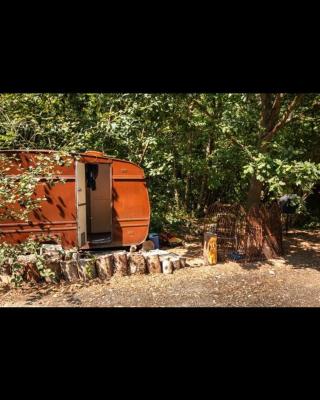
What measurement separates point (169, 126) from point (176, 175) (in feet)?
13.6

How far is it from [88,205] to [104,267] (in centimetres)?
338

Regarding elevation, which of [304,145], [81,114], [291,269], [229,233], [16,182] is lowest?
[291,269]

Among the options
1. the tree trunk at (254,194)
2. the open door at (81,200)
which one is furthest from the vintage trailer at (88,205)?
the tree trunk at (254,194)

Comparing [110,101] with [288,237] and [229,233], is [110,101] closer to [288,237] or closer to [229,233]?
[229,233]

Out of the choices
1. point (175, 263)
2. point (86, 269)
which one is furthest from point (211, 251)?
point (86, 269)

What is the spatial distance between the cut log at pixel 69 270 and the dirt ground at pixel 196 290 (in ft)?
0.74

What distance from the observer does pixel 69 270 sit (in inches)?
315

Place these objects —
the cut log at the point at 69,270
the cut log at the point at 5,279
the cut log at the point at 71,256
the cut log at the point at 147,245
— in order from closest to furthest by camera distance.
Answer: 1. the cut log at the point at 5,279
2. the cut log at the point at 69,270
3. the cut log at the point at 71,256
4. the cut log at the point at 147,245

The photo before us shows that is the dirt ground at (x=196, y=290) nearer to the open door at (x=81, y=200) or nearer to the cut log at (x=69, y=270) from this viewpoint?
the cut log at (x=69, y=270)

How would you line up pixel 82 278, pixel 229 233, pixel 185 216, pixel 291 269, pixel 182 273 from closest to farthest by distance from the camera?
pixel 82 278, pixel 182 273, pixel 291 269, pixel 229 233, pixel 185 216

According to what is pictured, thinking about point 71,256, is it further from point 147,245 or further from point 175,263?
point 147,245

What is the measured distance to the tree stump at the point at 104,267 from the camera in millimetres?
8320
